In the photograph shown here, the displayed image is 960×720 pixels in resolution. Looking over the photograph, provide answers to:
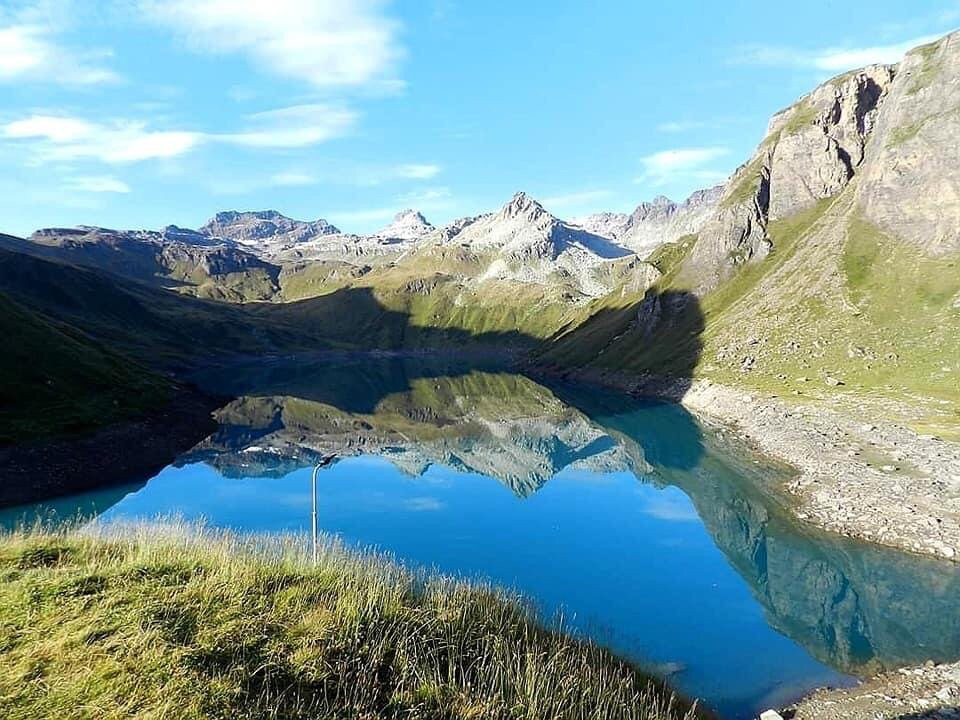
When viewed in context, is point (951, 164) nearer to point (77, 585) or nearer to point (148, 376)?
point (77, 585)

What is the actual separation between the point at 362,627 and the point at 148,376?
119260mm

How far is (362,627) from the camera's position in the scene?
48.5ft

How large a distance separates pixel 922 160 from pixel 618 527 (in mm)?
129214

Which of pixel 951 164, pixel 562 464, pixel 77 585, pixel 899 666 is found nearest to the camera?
pixel 77 585

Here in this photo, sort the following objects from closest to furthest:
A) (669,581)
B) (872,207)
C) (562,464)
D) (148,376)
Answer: (669,581)
(562,464)
(148,376)
(872,207)

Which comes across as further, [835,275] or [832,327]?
[835,275]

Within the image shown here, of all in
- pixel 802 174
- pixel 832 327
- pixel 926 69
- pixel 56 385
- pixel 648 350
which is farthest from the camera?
pixel 802 174

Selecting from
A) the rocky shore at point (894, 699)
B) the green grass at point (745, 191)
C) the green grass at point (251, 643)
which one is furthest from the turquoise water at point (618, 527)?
the green grass at point (745, 191)

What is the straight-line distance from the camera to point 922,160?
132 meters

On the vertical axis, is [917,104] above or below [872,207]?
above

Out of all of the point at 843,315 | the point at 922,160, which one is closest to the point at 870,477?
the point at 843,315

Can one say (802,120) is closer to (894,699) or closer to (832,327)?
(832,327)

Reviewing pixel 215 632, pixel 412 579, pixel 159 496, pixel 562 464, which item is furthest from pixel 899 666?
pixel 159 496

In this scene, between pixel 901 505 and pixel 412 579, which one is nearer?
pixel 412 579
